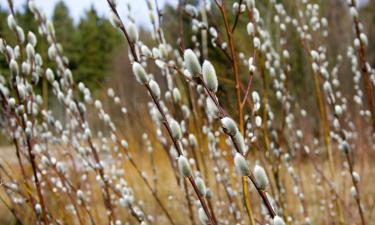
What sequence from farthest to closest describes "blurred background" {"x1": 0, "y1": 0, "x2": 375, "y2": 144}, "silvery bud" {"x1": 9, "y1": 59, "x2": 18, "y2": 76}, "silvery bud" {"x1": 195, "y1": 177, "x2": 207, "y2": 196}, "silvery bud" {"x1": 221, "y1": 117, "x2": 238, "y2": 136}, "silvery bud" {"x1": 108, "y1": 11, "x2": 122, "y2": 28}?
"blurred background" {"x1": 0, "y1": 0, "x2": 375, "y2": 144} < "silvery bud" {"x1": 9, "y1": 59, "x2": 18, "y2": 76} < "silvery bud" {"x1": 108, "y1": 11, "x2": 122, "y2": 28} < "silvery bud" {"x1": 195, "y1": 177, "x2": 207, "y2": 196} < "silvery bud" {"x1": 221, "y1": 117, "x2": 238, "y2": 136}

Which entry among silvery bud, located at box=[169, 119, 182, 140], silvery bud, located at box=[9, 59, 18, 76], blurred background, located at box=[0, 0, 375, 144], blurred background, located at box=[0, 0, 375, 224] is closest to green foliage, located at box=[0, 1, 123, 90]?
blurred background, located at box=[0, 0, 375, 144]

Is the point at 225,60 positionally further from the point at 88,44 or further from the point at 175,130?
the point at 88,44

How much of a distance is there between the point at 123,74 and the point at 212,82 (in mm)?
15494

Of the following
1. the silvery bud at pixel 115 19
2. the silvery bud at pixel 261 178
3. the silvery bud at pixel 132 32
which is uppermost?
the silvery bud at pixel 115 19

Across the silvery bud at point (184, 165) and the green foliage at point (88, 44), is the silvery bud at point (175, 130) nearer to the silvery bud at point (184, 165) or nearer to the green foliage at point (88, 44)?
the silvery bud at point (184, 165)

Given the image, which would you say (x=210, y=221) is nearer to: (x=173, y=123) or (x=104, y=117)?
(x=173, y=123)

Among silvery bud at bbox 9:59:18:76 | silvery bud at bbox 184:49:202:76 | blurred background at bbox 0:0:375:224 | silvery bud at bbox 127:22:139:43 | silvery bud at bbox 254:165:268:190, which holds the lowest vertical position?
silvery bud at bbox 254:165:268:190

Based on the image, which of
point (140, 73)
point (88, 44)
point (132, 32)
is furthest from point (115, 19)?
point (88, 44)

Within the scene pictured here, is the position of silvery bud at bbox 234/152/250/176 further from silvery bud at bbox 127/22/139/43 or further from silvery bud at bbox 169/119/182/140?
silvery bud at bbox 127/22/139/43

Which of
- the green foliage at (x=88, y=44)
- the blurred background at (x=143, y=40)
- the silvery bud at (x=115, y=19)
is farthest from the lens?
the green foliage at (x=88, y=44)

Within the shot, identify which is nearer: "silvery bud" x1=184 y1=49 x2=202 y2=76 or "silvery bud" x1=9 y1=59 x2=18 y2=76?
"silvery bud" x1=184 y1=49 x2=202 y2=76

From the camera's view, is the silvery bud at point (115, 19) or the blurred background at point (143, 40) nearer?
the silvery bud at point (115, 19)

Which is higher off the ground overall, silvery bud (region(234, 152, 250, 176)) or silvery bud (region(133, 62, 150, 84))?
silvery bud (region(133, 62, 150, 84))

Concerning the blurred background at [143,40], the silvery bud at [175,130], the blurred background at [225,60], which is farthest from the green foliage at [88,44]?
the silvery bud at [175,130]
